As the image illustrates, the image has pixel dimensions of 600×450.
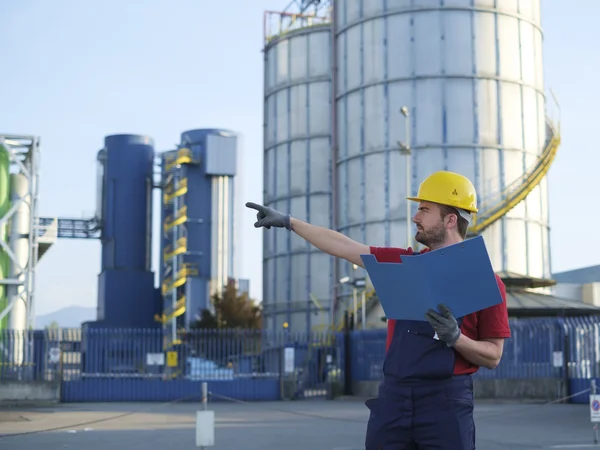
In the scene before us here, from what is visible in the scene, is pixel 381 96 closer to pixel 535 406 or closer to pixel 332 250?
pixel 535 406

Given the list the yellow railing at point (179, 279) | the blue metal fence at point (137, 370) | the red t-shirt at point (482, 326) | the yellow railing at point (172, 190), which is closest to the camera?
the red t-shirt at point (482, 326)

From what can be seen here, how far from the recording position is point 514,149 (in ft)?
142

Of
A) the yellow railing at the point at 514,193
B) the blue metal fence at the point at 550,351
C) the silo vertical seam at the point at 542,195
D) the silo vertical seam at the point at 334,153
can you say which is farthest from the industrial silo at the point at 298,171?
the blue metal fence at the point at 550,351

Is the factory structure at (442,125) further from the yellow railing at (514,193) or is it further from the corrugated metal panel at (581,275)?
the corrugated metal panel at (581,275)

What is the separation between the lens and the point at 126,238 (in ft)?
235

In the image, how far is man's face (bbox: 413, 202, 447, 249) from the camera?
472 cm

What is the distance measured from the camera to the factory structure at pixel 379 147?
38.1m

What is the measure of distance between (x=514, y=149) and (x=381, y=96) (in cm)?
624

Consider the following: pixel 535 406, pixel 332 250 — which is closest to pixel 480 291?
pixel 332 250

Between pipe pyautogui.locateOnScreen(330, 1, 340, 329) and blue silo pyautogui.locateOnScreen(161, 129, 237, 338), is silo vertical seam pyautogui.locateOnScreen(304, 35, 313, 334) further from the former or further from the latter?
blue silo pyautogui.locateOnScreen(161, 129, 237, 338)

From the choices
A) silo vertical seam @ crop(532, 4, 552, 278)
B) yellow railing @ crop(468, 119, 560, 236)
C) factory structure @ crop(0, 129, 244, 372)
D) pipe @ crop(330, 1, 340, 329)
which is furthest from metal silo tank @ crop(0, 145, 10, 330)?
factory structure @ crop(0, 129, 244, 372)

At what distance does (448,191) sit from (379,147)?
39.1 metres

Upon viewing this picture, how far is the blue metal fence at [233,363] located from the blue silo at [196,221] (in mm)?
35142

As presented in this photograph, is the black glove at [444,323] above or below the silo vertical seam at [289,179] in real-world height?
below
